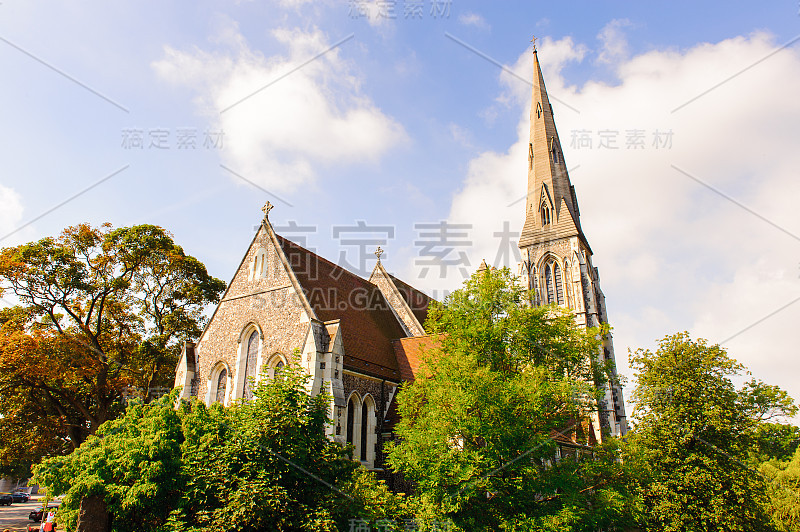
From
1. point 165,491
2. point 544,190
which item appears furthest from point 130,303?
point 544,190

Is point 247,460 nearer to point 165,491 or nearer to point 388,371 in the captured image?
point 165,491

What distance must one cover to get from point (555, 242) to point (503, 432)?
87.2 ft

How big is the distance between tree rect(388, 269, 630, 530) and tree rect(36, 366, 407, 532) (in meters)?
1.81

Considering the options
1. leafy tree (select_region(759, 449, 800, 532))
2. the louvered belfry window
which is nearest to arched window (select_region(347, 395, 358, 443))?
the louvered belfry window

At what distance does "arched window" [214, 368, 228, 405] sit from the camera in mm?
17312

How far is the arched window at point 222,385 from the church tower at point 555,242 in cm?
2032

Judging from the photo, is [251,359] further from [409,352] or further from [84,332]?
[84,332]

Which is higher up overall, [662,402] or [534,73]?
[534,73]

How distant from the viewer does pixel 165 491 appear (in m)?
9.73

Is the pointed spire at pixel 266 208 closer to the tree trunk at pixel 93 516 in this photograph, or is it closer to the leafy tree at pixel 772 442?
the tree trunk at pixel 93 516

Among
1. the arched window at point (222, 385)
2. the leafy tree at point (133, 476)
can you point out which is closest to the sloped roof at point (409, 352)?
the arched window at point (222, 385)

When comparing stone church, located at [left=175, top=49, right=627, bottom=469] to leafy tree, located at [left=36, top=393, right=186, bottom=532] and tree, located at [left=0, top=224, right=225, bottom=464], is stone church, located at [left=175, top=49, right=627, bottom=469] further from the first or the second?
tree, located at [left=0, top=224, right=225, bottom=464]

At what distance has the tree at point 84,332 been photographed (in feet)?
67.8

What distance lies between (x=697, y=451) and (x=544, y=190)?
89.5ft
